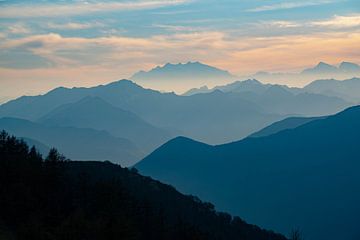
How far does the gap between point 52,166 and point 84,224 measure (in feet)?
63.1

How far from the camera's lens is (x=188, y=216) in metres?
120

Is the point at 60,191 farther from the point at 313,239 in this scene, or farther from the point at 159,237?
the point at 313,239

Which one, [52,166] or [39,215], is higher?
[52,166]

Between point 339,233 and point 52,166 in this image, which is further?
point 339,233

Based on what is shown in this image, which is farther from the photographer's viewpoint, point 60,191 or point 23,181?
point 60,191

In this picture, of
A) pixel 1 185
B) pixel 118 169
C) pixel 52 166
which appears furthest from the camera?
pixel 118 169

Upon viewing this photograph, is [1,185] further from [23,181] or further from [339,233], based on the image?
[339,233]

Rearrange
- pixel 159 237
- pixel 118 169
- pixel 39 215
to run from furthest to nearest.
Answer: pixel 118 169 < pixel 159 237 < pixel 39 215

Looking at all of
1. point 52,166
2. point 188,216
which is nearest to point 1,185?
point 52,166

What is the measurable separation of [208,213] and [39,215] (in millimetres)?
82551

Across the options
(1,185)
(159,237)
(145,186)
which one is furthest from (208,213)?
(1,185)

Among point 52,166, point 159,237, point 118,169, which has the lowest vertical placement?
point 159,237

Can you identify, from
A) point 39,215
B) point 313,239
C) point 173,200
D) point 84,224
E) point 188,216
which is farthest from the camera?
point 313,239

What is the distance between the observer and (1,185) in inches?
2162
